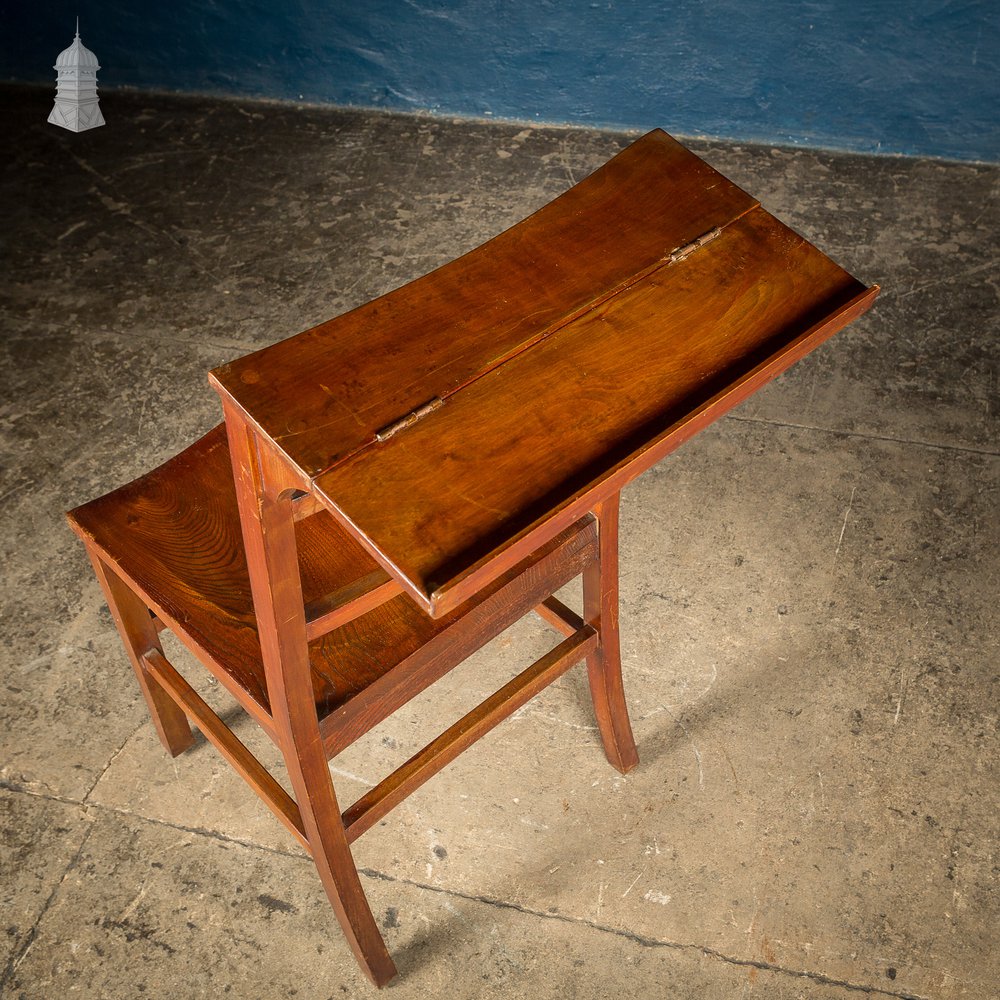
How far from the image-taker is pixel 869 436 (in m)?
2.76

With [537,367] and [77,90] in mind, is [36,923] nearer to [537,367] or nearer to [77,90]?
[537,367]

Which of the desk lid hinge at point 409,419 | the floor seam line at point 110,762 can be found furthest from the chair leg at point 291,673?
the floor seam line at point 110,762

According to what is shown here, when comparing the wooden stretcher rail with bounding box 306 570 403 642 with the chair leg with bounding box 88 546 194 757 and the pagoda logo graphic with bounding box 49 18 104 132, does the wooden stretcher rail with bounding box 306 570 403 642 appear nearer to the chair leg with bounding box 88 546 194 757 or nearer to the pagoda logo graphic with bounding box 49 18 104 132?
the chair leg with bounding box 88 546 194 757

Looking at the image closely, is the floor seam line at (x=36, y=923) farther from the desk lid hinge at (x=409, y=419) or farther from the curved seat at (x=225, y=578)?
the desk lid hinge at (x=409, y=419)

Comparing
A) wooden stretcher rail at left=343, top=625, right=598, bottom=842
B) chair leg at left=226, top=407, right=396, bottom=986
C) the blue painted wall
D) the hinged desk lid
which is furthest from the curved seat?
the blue painted wall

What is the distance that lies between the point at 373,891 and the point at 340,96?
2959 millimetres

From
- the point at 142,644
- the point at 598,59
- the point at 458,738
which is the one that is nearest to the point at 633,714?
the point at 458,738

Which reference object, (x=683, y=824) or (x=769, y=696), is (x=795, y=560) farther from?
(x=683, y=824)

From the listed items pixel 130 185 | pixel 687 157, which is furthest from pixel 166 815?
pixel 130 185

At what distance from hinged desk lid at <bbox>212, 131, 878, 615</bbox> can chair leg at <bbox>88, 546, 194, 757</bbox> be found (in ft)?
2.35

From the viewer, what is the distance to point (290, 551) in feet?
3.85

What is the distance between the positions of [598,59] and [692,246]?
255cm

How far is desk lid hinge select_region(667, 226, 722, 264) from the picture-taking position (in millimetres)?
1446

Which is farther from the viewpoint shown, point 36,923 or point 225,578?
point 36,923
